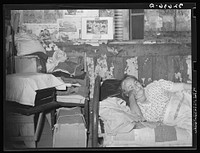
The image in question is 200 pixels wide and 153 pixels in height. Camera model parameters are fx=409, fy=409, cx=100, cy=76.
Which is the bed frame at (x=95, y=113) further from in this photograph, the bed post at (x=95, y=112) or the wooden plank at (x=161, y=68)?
the wooden plank at (x=161, y=68)

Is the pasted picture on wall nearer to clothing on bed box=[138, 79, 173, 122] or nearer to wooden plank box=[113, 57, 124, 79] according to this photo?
wooden plank box=[113, 57, 124, 79]

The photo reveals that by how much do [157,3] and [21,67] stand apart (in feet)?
2.77

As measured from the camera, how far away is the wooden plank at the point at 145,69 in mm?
2307

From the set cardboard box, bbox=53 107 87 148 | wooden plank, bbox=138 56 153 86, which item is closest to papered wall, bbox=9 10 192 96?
wooden plank, bbox=138 56 153 86

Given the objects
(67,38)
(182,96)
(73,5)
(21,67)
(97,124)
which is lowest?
(97,124)

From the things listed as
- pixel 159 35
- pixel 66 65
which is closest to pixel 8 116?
pixel 66 65

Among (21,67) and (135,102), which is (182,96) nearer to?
(135,102)

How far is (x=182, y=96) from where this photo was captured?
2.32m

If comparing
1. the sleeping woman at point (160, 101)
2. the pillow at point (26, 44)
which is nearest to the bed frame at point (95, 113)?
the sleeping woman at point (160, 101)

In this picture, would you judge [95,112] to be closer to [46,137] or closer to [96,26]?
[46,137]

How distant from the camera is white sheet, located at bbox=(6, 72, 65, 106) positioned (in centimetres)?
227

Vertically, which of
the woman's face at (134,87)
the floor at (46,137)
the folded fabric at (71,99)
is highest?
the woman's face at (134,87)

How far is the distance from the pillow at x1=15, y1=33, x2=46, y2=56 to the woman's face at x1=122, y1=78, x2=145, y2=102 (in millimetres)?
523

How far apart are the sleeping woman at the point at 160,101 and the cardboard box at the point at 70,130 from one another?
0.99 feet
